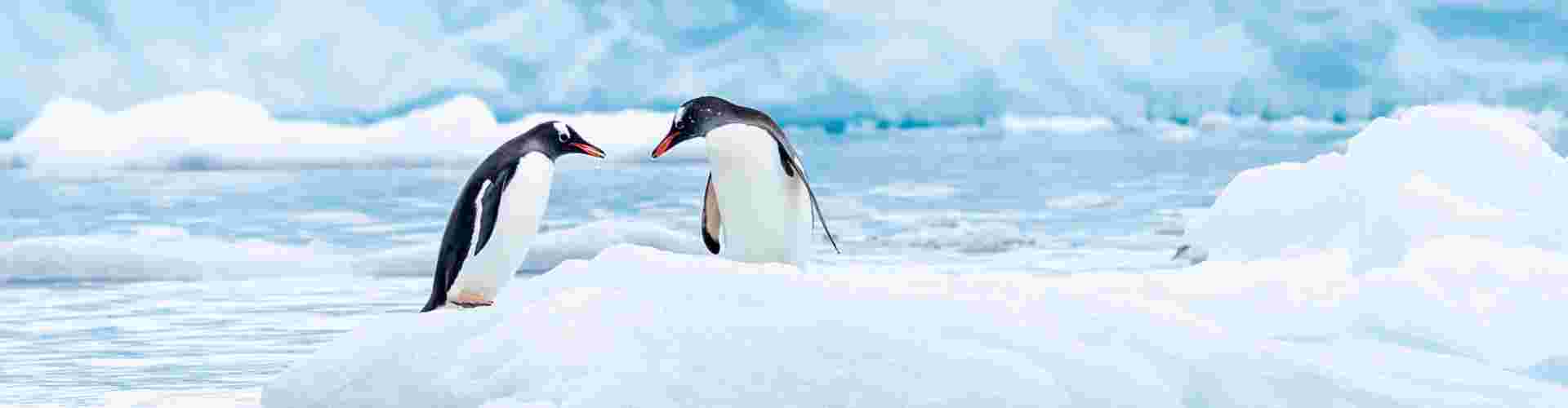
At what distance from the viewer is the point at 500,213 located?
5223 millimetres

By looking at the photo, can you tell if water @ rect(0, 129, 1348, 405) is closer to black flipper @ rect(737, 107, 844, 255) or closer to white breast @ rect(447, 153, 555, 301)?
white breast @ rect(447, 153, 555, 301)

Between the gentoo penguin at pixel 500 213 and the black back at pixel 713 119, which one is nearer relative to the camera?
the black back at pixel 713 119

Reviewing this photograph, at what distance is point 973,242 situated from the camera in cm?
1016

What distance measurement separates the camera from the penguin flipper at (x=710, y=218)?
5215 mm

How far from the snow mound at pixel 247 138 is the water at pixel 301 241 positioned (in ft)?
6.28

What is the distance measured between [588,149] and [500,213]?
0.98 feet

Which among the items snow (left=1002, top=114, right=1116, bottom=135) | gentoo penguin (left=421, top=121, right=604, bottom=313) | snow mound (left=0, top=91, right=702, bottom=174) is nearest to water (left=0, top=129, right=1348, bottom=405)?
gentoo penguin (left=421, top=121, right=604, bottom=313)

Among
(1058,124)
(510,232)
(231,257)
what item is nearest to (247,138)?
(231,257)

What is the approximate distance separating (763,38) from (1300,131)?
2641 cm

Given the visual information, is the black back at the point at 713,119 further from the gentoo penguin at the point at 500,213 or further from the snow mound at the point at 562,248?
the snow mound at the point at 562,248

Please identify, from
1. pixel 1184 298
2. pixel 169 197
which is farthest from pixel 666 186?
pixel 1184 298

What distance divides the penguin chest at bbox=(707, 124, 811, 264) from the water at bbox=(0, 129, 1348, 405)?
0.63 metres

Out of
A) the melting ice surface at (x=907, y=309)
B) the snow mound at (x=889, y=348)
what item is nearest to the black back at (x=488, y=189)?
the melting ice surface at (x=907, y=309)

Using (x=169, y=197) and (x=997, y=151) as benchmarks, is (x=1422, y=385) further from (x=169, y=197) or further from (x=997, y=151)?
(x=997, y=151)
